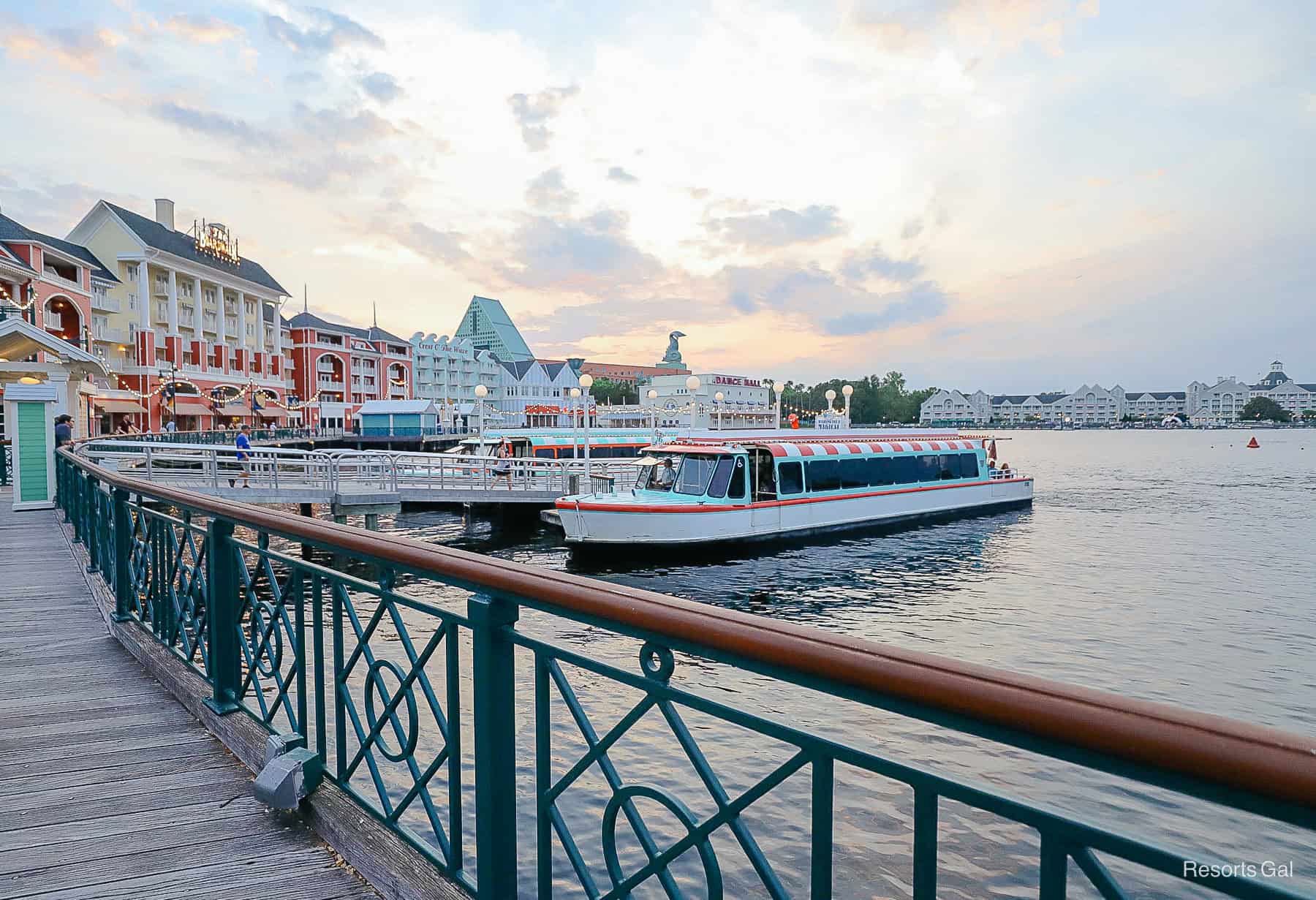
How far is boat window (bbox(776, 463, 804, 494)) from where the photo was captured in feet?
64.1

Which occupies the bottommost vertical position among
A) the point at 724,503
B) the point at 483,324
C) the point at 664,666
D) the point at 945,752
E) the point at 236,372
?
the point at 945,752

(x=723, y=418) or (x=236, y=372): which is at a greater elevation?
(x=236, y=372)

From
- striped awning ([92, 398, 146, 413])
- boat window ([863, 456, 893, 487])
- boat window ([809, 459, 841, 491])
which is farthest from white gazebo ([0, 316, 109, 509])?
striped awning ([92, 398, 146, 413])

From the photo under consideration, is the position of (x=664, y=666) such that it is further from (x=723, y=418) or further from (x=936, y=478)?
(x=723, y=418)

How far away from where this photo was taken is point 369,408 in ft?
A: 195

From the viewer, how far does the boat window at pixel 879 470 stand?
22.4m

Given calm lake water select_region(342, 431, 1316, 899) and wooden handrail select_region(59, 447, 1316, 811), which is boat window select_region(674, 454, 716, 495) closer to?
calm lake water select_region(342, 431, 1316, 899)

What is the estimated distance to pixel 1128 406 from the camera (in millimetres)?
192000

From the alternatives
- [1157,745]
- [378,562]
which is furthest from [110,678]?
[1157,745]

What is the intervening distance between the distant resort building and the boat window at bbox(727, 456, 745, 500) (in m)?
175

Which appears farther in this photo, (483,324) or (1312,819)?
(483,324)

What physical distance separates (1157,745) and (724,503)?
17.2m

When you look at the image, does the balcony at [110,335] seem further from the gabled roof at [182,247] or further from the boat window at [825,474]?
the boat window at [825,474]

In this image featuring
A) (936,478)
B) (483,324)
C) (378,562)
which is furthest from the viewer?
(483,324)
